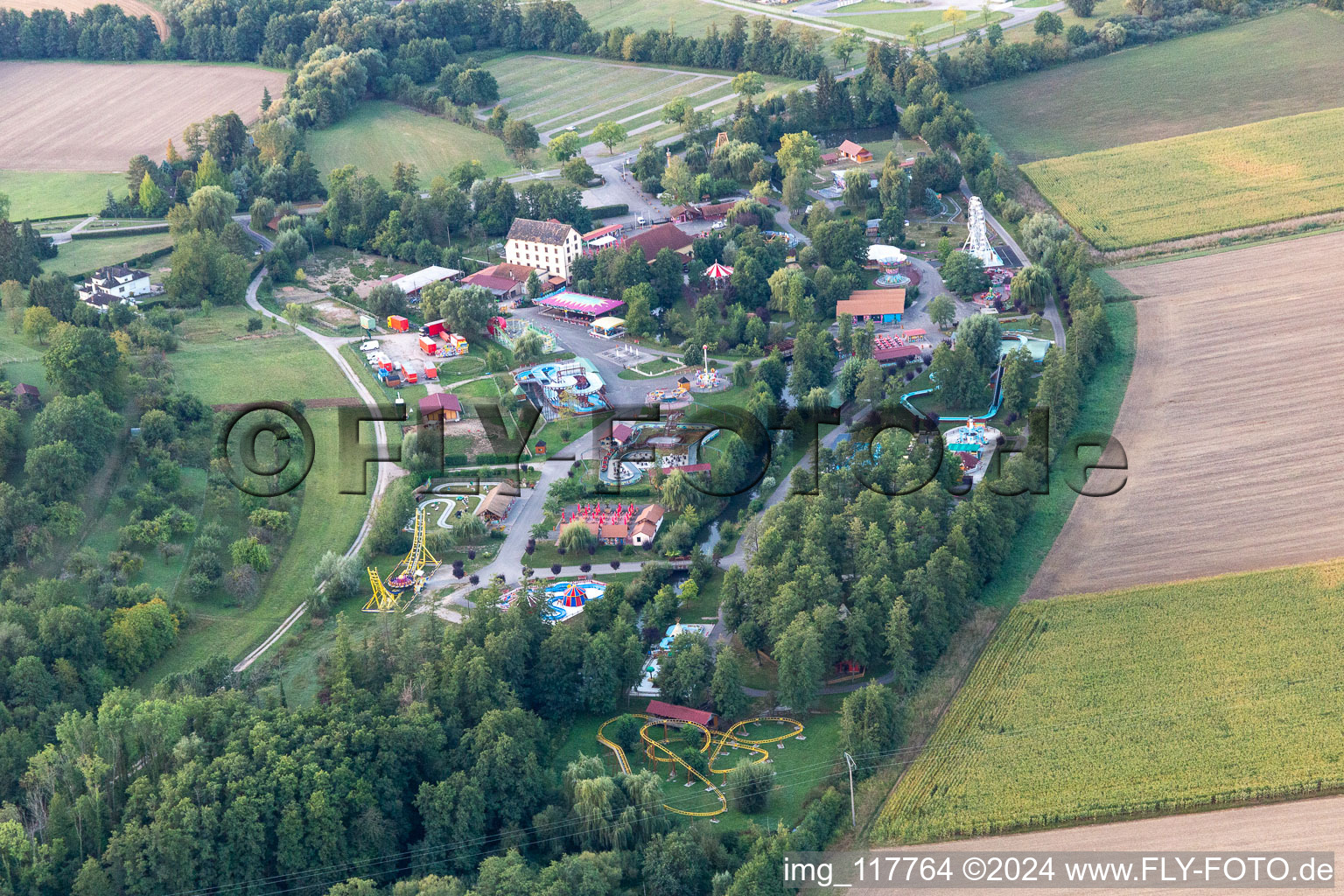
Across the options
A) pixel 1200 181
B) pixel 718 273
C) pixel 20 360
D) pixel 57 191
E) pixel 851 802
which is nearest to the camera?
pixel 851 802

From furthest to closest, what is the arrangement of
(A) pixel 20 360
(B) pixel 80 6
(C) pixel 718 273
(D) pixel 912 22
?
(D) pixel 912 22, (B) pixel 80 6, (C) pixel 718 273, (A) pixel 20 360

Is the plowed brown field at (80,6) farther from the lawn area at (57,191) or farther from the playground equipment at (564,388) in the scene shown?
the playground equipment at (564,388)

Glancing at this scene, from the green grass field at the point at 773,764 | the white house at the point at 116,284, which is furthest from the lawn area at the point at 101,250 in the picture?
the green grass field at the point at 773,764

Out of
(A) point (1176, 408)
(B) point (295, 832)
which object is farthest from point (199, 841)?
(A) point (1176, 408)

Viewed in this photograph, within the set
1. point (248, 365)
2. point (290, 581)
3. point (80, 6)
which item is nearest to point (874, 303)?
point (248, 365)

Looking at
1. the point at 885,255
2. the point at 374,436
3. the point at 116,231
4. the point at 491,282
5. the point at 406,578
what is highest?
the point at 116,231

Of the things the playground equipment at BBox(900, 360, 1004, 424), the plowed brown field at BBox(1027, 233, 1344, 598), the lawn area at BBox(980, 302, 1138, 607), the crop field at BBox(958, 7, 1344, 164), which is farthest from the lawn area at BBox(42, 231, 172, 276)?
the plowed brown field at BBox(1027, 233, 1344, 598)

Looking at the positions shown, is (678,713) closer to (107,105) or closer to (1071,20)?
(107,105)
